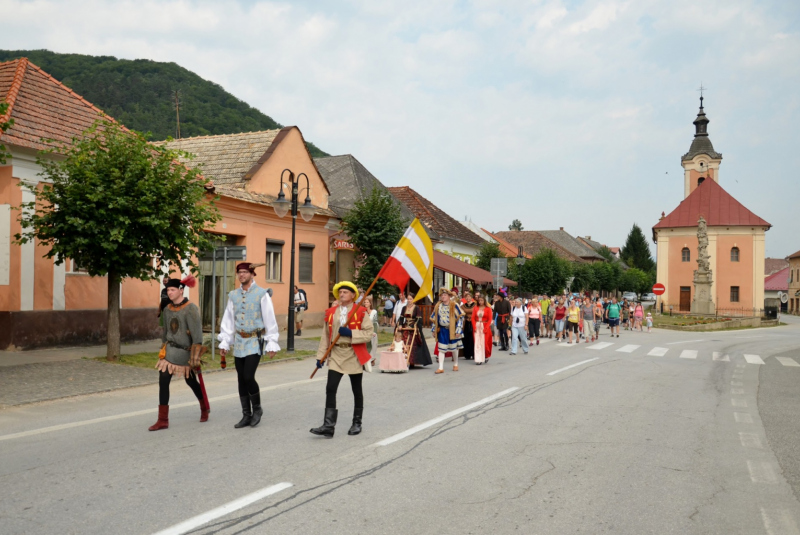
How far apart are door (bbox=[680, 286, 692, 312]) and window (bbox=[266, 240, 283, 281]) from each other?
178 ft

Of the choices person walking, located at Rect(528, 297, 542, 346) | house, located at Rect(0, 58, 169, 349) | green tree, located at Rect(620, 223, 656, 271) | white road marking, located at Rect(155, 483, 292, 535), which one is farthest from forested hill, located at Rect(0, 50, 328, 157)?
green tree, located at Rect(620, 223, 656, 271)

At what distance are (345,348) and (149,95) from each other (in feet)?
175

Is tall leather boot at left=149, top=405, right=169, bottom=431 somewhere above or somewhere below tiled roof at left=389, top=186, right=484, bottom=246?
below

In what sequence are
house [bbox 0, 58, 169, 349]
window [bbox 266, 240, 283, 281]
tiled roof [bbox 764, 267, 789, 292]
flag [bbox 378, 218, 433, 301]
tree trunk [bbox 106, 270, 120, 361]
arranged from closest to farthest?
flag [bbox 378, 218, 433, 301], tree trunk [bbox 106, 270, 120, 361], house [bbox 0, 58, 169, 349], window [bbox 266, 240, 283, 281], tiled roof [bbox 764, 267, 789, 292]

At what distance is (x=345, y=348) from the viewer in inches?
287

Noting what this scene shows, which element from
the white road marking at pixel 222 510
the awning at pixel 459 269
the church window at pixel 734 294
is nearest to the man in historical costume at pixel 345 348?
the white road marking at pixel 222 510

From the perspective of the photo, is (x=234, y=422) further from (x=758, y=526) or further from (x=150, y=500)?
(x=758, y=526)

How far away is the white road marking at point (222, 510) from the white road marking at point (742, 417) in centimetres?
657

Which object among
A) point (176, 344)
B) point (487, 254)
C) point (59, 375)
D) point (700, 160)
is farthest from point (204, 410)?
point (700, 160)

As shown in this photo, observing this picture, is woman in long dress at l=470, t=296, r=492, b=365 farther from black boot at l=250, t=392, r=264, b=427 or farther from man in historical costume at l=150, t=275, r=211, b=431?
man in historical costume at l=150, t=275, r=211, b=431

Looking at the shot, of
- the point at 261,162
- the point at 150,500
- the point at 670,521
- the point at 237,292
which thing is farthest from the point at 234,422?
the point at 261,162

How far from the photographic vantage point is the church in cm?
6538

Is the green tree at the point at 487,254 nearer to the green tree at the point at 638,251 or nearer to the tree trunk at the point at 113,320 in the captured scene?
the tree trunk at the point at 113,320

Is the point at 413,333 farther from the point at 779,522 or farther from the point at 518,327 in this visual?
the point at 779,522
